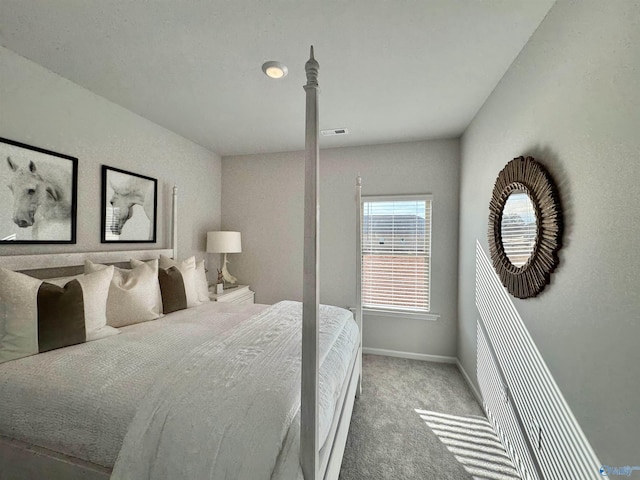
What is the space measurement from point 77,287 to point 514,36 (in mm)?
3057

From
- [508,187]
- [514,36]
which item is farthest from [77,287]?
[514,36]

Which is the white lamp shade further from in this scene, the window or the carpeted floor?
the carpeted floor

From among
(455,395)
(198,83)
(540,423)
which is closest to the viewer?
(540,423)

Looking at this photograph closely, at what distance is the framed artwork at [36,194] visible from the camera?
1736 millimetres

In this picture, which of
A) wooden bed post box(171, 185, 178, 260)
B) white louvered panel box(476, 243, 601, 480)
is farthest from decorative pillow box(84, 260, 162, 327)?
white louvered panel box(476, 243, 601, 480)

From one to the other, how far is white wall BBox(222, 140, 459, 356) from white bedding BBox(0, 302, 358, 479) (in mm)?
1956

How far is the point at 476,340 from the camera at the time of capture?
2465mm

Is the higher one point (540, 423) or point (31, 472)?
point (540, 423)

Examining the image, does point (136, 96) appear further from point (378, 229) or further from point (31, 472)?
point (378, 229)

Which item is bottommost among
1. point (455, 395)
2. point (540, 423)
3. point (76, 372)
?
point (455, 395)

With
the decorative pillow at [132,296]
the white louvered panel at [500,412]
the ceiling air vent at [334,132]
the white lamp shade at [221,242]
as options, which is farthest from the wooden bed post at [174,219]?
the white louvered panel at [500,412]

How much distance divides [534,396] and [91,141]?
3668 mm

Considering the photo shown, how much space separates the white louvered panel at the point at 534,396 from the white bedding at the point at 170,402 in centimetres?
107

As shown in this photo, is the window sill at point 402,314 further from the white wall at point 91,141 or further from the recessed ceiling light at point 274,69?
the recessed ceiling light at point 274,69
